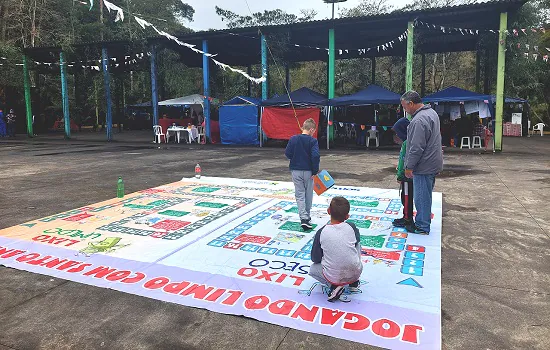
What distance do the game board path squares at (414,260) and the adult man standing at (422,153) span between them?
595mm

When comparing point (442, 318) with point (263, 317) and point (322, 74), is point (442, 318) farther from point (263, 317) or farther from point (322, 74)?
point (322, 74)

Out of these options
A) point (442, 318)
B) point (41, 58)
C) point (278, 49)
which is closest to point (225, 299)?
point (442, 318)

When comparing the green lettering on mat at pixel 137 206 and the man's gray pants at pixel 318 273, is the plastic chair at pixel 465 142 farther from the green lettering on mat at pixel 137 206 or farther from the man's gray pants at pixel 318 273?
the man's gray pants at pixel 318 273

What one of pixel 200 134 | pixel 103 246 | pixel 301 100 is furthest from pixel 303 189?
pixel 200 134

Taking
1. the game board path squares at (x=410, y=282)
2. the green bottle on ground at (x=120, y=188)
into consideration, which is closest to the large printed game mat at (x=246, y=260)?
the game board path squares at (x=410, y=282)

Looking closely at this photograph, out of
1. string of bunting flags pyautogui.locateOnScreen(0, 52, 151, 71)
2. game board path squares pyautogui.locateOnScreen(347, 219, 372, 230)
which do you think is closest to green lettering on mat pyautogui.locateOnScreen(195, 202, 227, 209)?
game board path squares pyautogui.locateOnScreen(347, 219, 372, 230)

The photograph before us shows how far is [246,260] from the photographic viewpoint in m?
3.97

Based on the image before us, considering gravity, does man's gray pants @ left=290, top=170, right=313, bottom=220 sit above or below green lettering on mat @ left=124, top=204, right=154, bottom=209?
above

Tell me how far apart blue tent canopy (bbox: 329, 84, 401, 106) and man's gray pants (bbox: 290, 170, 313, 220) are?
11202 mm

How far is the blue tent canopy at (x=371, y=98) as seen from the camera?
606 inches

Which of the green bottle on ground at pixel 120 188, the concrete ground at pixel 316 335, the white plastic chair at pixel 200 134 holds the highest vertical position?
the white plastic chair at pixel 200 134

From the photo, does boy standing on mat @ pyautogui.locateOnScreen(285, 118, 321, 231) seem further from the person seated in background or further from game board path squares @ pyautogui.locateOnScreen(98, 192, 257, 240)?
the person seated in background

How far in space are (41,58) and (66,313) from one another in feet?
83.0

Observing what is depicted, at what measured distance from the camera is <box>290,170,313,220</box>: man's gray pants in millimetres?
5035
